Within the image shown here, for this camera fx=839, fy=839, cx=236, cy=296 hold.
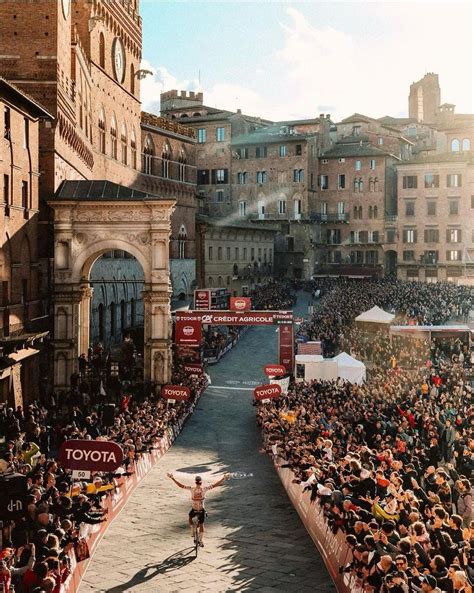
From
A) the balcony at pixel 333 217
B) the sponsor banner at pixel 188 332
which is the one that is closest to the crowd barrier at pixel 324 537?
the sponsor banner at pixel 188 332

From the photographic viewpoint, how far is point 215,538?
17.8 metres

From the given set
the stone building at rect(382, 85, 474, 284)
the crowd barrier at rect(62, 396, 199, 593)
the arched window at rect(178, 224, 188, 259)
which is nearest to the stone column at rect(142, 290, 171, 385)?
the crowd barrier at rect(62, 396, 199, 593)

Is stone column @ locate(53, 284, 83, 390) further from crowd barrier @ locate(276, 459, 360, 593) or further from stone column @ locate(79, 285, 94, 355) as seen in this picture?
crowd barrier @ locate(276, 459, 360, 593)

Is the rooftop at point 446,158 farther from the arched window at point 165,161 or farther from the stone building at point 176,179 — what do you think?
the arched window at point 165,161

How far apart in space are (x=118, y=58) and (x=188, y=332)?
1965 cm

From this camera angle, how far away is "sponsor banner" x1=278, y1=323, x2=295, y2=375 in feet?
126

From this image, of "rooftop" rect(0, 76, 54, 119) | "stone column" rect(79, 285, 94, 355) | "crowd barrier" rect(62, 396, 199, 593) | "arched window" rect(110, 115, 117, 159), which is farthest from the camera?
"arched window" rect(110, 115, 117, 159)

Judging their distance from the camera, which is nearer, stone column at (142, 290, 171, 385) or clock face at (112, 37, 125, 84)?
stone column at (142, 290, 171, 385)

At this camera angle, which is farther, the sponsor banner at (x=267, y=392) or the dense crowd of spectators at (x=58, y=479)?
the sponsor banner at (x=267, y=392)

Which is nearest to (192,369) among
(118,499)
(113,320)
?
(113,320)

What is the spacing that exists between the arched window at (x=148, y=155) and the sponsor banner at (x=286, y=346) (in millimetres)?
21619

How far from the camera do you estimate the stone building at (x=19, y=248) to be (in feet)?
86.8

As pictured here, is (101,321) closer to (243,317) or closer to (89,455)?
(243,317)

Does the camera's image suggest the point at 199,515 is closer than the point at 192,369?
Yes
